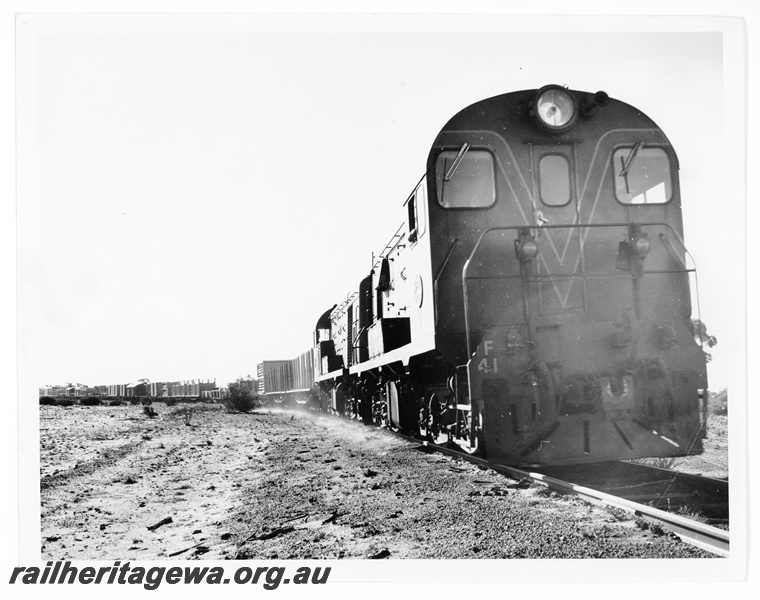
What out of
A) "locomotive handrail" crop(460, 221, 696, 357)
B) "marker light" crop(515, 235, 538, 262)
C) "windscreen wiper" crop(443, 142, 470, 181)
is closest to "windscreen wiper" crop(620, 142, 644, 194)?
"locomotive handrail" crop(460, 221, 696, 357)

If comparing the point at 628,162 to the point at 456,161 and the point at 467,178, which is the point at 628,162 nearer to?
the point at 467,178

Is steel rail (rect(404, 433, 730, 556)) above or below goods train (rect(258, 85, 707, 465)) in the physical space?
below

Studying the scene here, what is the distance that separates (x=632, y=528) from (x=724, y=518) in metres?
1.03

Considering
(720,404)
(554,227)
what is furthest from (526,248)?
(720,404)

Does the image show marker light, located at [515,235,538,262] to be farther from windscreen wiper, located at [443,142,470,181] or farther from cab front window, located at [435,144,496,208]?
windscreen wiper, located at [443,142,470,181]

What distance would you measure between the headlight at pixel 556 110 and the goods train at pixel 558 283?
0.04 feet

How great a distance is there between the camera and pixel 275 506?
16.4 ft

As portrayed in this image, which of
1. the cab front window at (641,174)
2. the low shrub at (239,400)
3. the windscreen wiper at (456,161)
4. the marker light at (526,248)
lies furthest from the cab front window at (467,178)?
the low shrub at (239,400)

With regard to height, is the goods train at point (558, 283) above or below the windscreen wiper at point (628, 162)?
below

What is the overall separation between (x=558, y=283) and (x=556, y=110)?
1524 mm

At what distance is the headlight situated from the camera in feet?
18.1

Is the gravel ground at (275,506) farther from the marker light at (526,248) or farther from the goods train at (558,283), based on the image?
the marker light at (526,248)

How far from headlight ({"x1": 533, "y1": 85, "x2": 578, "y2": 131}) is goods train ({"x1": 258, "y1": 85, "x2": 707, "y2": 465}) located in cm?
1

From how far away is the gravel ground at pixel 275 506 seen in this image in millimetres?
4328
